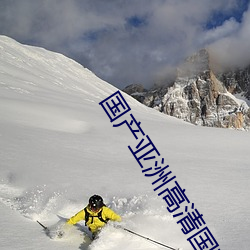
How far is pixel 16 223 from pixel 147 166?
199 inches

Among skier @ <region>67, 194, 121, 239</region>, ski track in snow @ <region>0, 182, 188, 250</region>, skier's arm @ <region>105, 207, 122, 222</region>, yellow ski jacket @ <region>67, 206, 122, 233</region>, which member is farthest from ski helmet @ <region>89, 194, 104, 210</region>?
ski track in snow @ <region>0, 182, 188, 250</region>

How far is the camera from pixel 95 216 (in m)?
5.81

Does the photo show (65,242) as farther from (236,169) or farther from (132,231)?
(236,169)

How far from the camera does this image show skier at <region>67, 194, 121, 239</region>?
573 cm

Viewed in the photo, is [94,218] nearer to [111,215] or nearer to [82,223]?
[111,215]

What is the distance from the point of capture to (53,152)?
419 inches

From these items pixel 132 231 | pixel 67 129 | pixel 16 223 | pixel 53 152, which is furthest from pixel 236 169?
pixel 67 129

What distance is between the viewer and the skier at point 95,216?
18.8 ft

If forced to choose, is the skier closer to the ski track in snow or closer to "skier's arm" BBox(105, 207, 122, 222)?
"skier's arm" BBox(105, 207, 122, 222)

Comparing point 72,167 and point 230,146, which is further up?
point 72,167

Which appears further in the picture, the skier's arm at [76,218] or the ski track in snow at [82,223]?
the skier's arm at [76,218]

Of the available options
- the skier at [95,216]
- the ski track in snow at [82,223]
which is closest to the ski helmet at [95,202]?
the skier at [95,216]

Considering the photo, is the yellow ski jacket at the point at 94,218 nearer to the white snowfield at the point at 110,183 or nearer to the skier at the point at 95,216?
the skier at the point at 95,216

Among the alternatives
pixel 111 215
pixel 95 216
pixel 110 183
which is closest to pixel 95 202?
pixel 95 216
